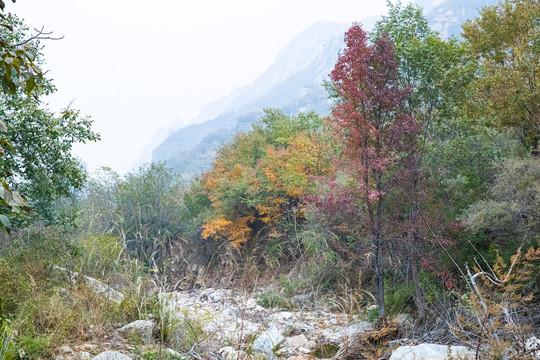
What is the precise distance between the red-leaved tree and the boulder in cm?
429

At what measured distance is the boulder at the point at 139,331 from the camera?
3979 mm

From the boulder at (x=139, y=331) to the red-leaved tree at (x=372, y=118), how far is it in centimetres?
429

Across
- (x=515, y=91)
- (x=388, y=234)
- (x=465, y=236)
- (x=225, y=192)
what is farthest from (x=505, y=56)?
(x=225, y=192)

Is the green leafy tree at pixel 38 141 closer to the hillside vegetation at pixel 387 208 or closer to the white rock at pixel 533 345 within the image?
the hillside vegetation at pixel 387 208

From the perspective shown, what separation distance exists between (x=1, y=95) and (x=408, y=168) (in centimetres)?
723

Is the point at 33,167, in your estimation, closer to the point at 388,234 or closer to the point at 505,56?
the point at 388,234

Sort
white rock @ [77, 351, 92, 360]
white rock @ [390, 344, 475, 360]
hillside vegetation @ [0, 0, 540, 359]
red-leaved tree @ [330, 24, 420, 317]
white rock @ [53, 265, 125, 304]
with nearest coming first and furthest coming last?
white rock @ [77, 351, 92, 360] < white rock @ [390, 344, 475, 360] < hillside vegetation @ [0, 0, 540, 359] < white rock @ [53, 265, 125, 304] < red-leaved tree @ [330, 24, 420, 317]

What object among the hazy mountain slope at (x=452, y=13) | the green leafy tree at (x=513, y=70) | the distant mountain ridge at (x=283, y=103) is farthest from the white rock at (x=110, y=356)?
the hazy mountain slope at (x=452, y=13)

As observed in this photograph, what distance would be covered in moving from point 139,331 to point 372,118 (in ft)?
17.2

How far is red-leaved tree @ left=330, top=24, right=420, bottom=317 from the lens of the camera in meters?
6.88

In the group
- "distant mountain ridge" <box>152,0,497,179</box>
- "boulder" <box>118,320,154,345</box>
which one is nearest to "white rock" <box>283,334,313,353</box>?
"boulder" <box>118,320,154,345</box>

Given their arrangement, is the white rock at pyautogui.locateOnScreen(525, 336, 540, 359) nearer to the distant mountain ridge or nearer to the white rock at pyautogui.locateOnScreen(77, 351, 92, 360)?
the white rock at pyautogui.locateOnScreen(77, 351, 92, 360)

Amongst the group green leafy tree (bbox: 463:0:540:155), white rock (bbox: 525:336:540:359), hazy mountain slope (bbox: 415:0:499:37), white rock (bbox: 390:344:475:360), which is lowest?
white rock (bbox: 390:344:475:360)

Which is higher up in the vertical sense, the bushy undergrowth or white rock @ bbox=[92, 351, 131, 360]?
the bushy undergrowth
